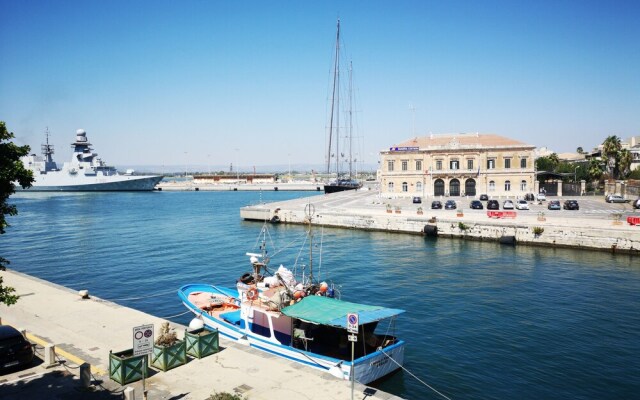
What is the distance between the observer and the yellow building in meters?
76.6

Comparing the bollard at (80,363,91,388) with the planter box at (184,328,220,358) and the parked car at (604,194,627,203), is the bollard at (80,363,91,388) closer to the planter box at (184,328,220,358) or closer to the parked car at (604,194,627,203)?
the planter box at (184,328,220,358)

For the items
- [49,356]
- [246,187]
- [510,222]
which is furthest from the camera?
[246,187]

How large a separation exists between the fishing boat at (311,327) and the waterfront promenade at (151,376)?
100 centimetres

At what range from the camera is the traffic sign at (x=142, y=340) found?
12938 millimetres

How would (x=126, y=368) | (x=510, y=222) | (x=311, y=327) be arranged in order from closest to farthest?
1. (x=126, y=368)
2. (x=311, y=327)
3. (x=510, y=222)

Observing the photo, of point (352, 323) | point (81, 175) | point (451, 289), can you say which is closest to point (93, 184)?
point (81, 175)

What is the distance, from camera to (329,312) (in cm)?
1652

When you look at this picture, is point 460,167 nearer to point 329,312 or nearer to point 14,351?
point 329,312

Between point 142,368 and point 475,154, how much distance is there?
73521 millimetres

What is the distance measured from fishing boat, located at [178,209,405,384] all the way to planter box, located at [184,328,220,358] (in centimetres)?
113

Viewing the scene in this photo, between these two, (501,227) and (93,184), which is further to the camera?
(93,184)

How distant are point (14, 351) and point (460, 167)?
7444 centimetres

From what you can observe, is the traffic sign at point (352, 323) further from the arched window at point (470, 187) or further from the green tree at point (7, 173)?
the arched window at point (470, 187)

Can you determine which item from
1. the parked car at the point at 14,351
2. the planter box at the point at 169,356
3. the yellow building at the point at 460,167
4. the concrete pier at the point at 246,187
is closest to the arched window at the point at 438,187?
the yellow building at the point at 460,167
